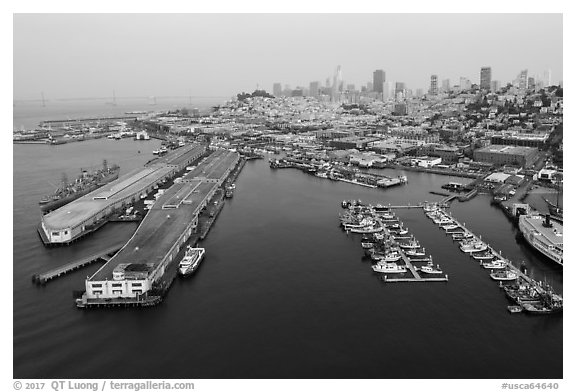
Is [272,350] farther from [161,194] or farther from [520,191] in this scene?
[520,191]

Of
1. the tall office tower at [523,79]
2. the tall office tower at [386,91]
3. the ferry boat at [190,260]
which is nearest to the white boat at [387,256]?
the ferry boat at [190,260]

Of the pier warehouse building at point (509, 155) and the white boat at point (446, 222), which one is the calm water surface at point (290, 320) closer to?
the white boat at point (446, 222)

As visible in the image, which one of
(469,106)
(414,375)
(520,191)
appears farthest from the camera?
(469,106)

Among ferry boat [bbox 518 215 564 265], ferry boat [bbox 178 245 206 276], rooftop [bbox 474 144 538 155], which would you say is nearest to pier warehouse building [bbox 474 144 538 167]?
rooftop [bbox 474 144 538 155]

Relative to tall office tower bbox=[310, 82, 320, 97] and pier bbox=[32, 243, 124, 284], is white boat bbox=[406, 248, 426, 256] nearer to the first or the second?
pier bbox=[32, 243, 124, 284]

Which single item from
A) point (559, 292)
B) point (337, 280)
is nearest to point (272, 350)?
point (337, 280)

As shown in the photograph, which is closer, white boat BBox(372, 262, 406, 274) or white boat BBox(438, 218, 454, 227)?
white boat BBox(372, 262, 406, 274)

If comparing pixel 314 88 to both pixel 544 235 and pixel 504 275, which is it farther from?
pixel 504 275
